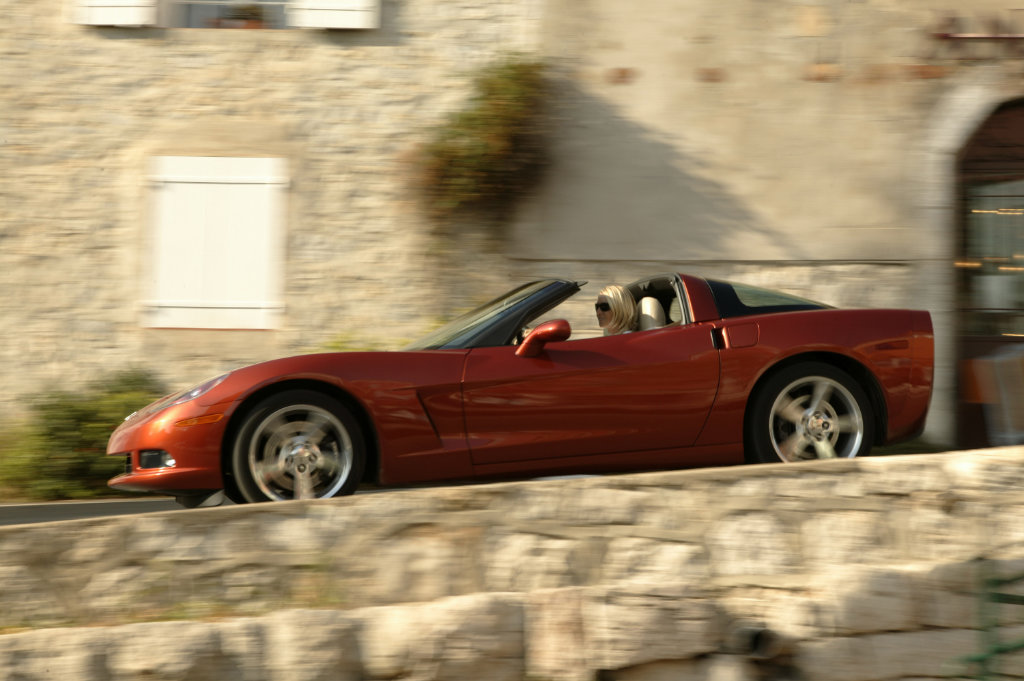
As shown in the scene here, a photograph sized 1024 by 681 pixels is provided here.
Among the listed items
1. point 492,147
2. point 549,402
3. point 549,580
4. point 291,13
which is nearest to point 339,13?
point 291,13

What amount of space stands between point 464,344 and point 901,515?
209 cm

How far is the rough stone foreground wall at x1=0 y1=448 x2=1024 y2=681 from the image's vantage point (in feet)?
13.7

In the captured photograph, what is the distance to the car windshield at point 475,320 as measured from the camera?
5426 millimetres

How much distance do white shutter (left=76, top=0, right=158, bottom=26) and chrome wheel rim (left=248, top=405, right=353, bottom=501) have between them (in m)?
6.01

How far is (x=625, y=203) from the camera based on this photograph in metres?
9.56

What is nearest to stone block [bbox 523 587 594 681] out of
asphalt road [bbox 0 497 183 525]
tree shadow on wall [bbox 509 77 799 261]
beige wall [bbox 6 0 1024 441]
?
asphalt road [bbox 0 497 183 525]

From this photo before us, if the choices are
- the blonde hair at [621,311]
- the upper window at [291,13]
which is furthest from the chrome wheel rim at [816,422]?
the upper window at [291,13]

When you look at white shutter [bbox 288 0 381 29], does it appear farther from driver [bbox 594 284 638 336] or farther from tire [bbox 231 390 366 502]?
tire [bbox 231 390 366 502]

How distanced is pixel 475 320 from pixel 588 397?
750 mm

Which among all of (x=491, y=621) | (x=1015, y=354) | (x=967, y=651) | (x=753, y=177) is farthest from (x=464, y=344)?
(x=1015, y=354)

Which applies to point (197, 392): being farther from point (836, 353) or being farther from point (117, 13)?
point (117, 13)

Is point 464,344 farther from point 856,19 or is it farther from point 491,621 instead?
point 856,19

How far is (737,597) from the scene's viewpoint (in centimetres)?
470

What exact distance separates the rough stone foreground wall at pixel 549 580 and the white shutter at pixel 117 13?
659cm
